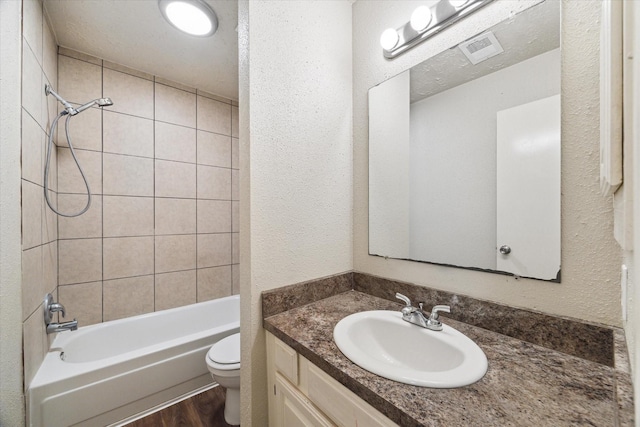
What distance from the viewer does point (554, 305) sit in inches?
30.6

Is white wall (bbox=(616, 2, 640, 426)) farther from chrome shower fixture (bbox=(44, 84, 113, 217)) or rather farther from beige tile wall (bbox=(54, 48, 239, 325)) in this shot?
beige tile wall (bbox=(54, 48, 239, 325))

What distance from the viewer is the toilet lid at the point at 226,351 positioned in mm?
1535

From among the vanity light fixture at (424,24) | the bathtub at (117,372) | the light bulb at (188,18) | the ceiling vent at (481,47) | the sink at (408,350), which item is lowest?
the bathtub at (117,372)

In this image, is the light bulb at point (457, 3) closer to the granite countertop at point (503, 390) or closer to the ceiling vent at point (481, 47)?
the ceiling vent at point (481, 47)

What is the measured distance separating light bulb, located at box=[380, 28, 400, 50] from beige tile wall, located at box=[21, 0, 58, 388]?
1.71m

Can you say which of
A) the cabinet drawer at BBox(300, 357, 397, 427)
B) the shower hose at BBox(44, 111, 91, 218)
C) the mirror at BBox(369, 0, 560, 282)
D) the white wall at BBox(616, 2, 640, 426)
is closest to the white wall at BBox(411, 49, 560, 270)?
the mirror at BBox(369, 0, 560, 282)

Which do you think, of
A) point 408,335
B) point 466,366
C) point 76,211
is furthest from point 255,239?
point 76,211

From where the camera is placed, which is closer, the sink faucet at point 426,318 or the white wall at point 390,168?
the sink faucet at point 426,318

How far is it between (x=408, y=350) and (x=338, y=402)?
1.16 ft

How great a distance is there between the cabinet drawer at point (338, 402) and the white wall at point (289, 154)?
33 cm

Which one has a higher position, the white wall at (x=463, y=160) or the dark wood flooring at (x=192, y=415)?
the white wall at (x=463, y=160)

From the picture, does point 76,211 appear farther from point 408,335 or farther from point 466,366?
point 466,366

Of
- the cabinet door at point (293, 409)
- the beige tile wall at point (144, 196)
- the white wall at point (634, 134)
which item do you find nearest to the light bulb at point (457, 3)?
the white wall at point (634, 134)

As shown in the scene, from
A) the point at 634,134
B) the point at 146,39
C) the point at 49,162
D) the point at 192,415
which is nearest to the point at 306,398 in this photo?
the point at 634,134
